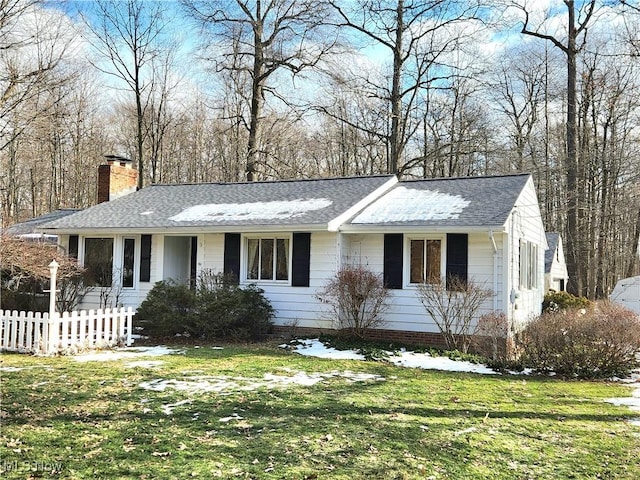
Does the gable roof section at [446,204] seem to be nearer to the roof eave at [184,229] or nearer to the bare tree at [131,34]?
the roof eave at [184,229]

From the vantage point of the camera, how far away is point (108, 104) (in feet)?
112

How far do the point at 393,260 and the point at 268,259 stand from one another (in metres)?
3.26

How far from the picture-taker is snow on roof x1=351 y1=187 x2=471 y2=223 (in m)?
13.3

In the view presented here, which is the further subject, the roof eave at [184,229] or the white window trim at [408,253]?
the roof eave at [184,229]

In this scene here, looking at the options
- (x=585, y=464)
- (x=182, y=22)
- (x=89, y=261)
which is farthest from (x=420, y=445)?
(x=182, y=22)

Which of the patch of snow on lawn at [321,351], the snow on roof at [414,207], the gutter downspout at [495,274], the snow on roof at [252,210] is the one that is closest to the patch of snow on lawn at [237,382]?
the patch of snow on lawn at [321,351]

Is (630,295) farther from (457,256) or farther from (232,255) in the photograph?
(232,255)

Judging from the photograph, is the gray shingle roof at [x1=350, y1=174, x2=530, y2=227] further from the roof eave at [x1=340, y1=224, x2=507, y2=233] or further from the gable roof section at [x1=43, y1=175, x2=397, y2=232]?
the gable roof section at [x1=43, y1=175, x2=397, y2=232]

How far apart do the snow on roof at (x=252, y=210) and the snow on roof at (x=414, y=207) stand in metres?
1.41

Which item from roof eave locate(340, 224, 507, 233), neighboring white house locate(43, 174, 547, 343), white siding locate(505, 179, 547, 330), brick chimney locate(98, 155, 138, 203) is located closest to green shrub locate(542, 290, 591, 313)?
white siding locate(505, 179, 547, 330)

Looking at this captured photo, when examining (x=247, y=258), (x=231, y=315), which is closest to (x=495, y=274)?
(x=231, y=315)

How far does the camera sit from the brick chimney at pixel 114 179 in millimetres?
19078

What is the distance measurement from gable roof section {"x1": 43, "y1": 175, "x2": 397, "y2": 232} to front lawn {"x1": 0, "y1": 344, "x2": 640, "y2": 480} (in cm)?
552

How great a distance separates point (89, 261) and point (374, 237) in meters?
8.40
